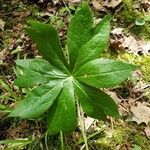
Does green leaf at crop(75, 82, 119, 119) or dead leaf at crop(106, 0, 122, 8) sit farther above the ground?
dead leaf at crop(106, 0, 122, 8)

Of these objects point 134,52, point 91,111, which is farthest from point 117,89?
point 91,111

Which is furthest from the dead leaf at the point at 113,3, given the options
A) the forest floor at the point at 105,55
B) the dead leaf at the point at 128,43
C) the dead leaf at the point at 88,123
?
the dead leaf at the point at 88,123

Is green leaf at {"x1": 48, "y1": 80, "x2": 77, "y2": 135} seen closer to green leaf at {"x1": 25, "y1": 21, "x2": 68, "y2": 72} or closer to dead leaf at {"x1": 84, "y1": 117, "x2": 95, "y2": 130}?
green leaf at {"x1": 25, "y1": 21, "x2": 68, "y2": 72}

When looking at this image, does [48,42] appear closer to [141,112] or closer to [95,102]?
[95,102]

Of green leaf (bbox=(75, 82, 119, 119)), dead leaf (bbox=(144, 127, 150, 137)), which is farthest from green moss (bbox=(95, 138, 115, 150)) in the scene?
green leaf (bbox=(75, 82, 119, 119))

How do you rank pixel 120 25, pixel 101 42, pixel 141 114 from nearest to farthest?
pixel 101 42, pixel 141 114, pixel 120 25

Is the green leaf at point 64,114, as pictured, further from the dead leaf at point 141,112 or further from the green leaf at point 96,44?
the dead leaf at point 141,112

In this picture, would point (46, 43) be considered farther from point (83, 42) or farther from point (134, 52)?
point (134, 52)
